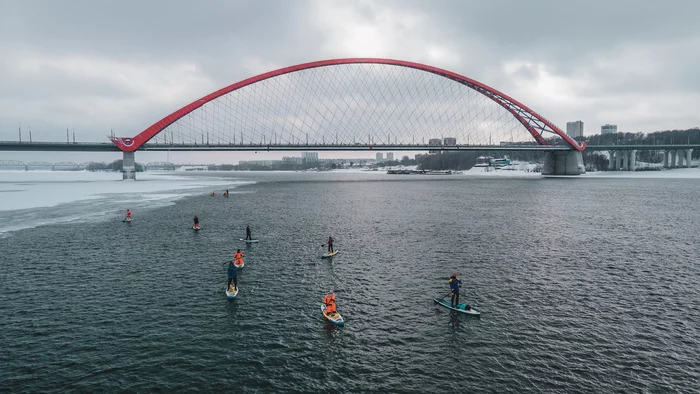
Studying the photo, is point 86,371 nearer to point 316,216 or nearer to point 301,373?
point 301,373

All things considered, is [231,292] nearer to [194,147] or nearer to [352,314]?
[352,314]

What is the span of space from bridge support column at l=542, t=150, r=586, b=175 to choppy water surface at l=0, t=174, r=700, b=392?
12495cm

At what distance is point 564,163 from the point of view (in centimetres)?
15175

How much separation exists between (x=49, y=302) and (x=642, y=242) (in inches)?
1626

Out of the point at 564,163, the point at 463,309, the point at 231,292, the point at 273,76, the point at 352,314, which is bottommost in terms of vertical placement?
the point at 352,314

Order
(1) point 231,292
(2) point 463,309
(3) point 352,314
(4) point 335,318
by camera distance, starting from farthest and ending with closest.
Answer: (1) point 231,292 < (3) point 352,314 < (2) point 463,309 < (4) point 335,318

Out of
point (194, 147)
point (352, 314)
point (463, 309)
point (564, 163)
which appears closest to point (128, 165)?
point (194, 147)

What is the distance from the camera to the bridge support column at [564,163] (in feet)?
482

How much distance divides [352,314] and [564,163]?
522ft

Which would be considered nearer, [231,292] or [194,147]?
[231,292]

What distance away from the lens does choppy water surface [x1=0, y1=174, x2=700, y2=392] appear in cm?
1252

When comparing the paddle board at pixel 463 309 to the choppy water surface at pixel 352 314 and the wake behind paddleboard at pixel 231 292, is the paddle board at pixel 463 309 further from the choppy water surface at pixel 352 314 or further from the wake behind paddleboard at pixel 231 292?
the wake behind paddleboard at pixel 231 292

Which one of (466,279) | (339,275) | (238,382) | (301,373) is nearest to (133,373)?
(238,382)

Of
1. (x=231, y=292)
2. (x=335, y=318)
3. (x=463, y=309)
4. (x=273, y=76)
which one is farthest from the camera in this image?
(x=273, y=76)
